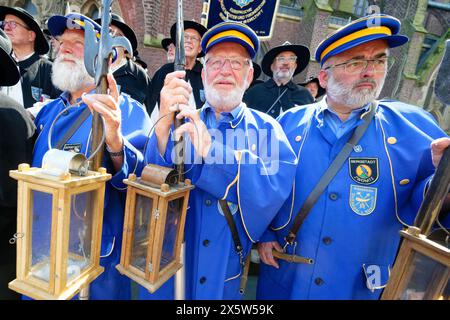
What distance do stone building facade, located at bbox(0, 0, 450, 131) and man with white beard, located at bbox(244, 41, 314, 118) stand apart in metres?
8.27

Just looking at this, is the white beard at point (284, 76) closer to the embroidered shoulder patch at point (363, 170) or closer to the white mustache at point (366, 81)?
the white mustache at point (366, 81)

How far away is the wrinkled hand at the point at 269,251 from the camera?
1.91 metres

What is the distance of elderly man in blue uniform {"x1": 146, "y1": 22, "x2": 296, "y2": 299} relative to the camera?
58.6 inches

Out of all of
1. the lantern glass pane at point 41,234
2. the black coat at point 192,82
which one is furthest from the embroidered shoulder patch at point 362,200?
the black coat at point 192,82

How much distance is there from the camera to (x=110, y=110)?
50.2 inches

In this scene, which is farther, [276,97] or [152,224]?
[276,97]

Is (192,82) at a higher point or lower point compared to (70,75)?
higher

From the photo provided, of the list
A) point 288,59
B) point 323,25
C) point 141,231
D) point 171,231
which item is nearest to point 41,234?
point 141,231

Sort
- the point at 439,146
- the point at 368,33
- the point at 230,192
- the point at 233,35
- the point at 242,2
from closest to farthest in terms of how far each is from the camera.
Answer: the point at 439,146 < the point at 230,192 < the point at 368,33 < the point at 233,35 < the point at 242,2

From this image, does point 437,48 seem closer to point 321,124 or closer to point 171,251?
point 321,124

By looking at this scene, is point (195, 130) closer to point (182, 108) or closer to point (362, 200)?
point (182, 108)

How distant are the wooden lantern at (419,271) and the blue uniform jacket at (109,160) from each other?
1632mm

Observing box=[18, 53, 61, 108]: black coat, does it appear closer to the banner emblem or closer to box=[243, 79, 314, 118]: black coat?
the banner emblem

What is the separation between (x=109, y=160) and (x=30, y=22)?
4017 mm
